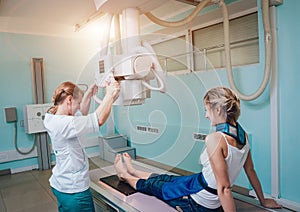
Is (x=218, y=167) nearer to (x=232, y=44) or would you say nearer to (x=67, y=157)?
(x=67, y=157)

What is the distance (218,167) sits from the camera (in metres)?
1.11

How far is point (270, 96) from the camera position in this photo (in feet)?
6.87

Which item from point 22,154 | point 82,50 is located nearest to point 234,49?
point 82,50

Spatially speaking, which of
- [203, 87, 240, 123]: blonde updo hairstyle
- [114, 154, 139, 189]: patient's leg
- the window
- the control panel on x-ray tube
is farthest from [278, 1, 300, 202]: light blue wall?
the control panel on x-ray tube

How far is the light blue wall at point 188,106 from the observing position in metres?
1.98

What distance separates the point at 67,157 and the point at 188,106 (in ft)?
4.15

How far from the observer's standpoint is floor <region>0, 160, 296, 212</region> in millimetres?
2383

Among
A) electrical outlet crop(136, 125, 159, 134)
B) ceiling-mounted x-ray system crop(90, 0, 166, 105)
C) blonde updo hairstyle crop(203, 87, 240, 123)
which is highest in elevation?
ceiling-mounted x-ray system crop(90, 0, 166, 105)

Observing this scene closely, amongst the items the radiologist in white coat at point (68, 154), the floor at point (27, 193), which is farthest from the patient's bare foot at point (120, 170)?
the radiologist in white coat at point (68, 154)

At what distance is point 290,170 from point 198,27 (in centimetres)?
171

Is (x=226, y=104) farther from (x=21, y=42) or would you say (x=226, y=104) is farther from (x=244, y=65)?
(x=21, y=42)

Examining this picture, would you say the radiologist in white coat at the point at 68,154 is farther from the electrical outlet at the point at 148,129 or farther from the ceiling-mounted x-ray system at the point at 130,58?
the electrical outlet at the point at 148,129

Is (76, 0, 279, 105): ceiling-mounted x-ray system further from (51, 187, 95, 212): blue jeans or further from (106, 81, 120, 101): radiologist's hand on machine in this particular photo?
(51, 187, 95, 212): blue jeans

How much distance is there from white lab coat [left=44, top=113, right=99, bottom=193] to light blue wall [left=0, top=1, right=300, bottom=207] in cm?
38
